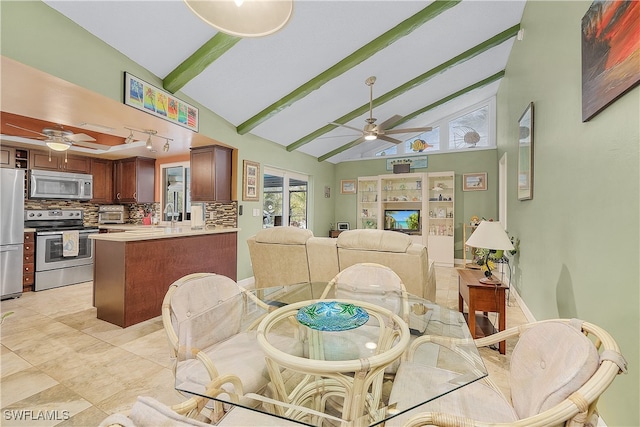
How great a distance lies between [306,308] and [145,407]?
983 mm

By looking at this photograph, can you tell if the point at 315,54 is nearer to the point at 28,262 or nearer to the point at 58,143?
the point at 58,143

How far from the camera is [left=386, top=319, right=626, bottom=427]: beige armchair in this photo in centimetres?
70

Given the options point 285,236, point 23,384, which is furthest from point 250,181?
point 23,384

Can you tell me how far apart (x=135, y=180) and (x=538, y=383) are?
6093 millimetres

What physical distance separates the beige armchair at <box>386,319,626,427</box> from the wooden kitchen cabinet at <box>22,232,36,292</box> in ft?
17.2

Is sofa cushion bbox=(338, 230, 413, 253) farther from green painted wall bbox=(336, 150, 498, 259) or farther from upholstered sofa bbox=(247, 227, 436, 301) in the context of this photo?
green painted wall bbox=(336, 150, 498, 259)

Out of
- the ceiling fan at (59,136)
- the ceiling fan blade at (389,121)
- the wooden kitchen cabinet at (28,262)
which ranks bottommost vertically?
the wooden kitchen cabinet at (28,262)

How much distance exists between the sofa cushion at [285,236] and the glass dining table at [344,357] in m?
1.16

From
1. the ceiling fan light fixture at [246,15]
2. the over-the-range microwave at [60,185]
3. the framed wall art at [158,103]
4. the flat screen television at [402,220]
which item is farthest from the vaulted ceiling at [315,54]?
the over-the-range microwave at [60,185]

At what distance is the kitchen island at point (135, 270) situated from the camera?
2.67m

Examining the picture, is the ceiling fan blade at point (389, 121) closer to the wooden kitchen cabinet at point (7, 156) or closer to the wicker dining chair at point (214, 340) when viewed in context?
the wicker dining chair at point (214, 340)

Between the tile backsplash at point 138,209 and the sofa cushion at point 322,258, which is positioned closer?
the sofa cushion at point 322,258

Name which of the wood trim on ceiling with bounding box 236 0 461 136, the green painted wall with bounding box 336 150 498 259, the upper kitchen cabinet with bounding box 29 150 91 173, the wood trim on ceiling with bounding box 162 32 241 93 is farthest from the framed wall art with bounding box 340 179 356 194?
the upper kitchen cabinet with bounding box 29 150 91 173

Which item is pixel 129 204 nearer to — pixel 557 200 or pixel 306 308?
pixel 306 308
